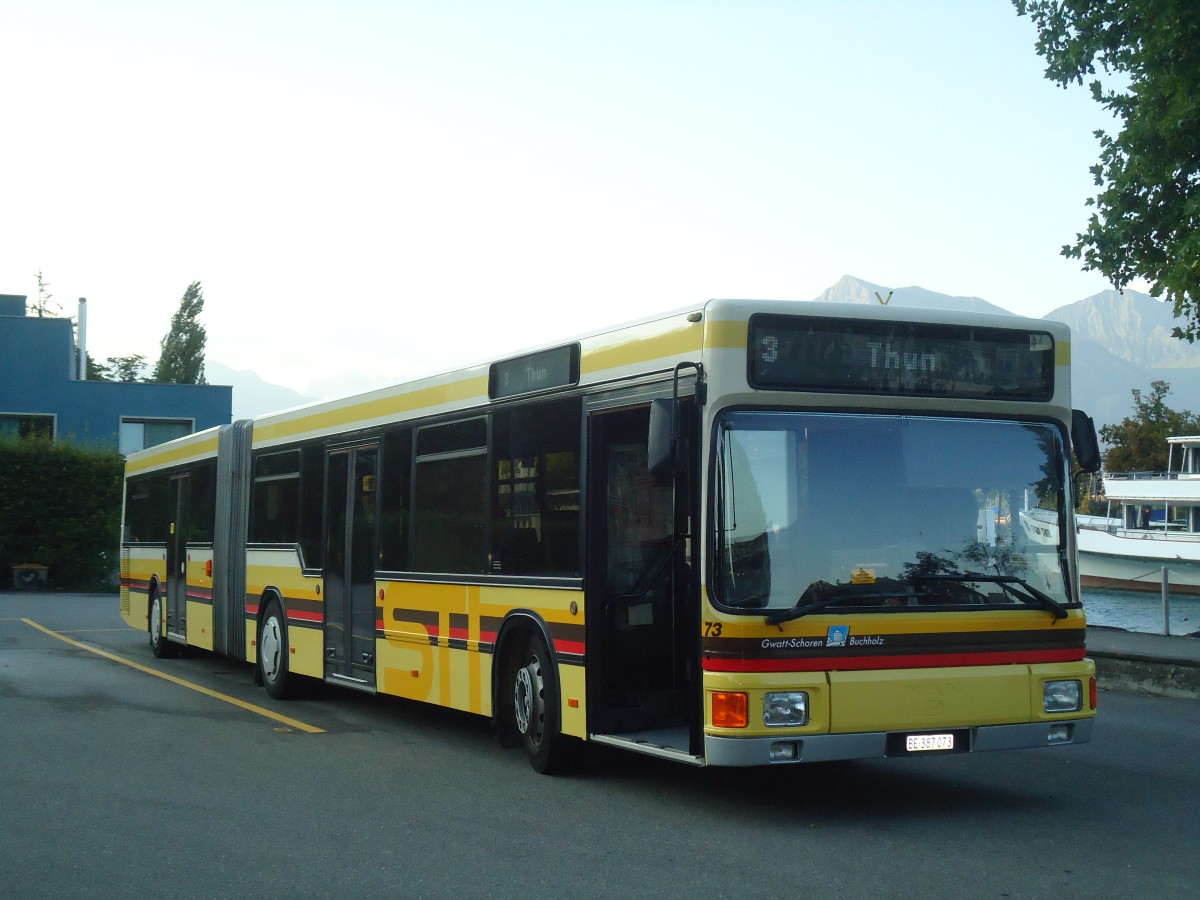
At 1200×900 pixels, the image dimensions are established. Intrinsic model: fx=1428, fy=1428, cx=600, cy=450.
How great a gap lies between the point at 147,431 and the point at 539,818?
45.2 m

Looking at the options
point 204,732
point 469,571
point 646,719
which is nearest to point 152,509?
point 204,732

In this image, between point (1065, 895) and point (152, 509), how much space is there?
16.5m

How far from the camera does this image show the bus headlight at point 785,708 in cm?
746

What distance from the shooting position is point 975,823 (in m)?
7.75

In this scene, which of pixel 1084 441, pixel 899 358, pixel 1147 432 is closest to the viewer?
pixel 899 358

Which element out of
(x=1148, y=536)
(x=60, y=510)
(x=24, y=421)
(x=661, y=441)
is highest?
(x=24, y=421)

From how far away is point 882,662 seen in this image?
25.1 feet

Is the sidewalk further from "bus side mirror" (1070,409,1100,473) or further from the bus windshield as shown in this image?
the bus windshield

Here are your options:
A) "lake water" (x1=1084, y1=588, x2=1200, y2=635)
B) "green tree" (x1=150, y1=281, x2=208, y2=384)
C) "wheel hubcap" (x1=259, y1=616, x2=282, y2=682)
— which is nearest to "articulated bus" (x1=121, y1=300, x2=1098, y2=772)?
"wheel hubcap" (x1=259, y1=616, x2=282, y2=682)

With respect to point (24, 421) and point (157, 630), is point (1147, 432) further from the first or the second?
point (157, 630)

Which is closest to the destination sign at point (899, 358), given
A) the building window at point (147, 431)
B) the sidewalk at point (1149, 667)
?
the sidewalk at point (1149, 667)

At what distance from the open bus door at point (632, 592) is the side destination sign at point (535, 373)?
0.47 m

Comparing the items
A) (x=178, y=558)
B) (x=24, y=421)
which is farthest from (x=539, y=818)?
(x=24, y=421)

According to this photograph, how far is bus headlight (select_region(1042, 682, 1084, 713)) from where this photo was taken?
8055 mm
